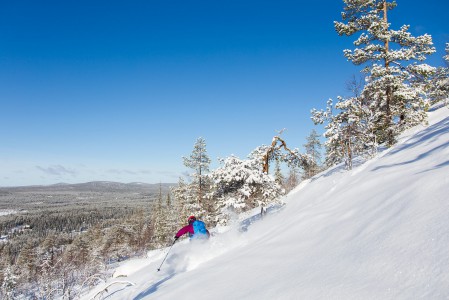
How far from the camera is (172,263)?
908 centimetres

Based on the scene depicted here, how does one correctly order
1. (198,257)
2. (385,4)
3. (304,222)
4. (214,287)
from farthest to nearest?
1. (385,4)
2. (198,257)
3. (304,222)
4. (214,287)

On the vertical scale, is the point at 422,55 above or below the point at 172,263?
above

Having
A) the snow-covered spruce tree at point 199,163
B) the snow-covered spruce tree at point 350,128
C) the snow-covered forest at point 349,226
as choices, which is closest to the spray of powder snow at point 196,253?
the snow-covered forest at point 349,226

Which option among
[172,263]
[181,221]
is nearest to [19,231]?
[181,221]

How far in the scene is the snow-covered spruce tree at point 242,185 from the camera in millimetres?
13773

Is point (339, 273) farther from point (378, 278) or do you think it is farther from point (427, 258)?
point (427, 258)

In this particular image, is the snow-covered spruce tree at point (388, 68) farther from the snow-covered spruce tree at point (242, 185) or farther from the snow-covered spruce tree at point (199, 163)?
the snow-covered spruce tree at point (199, 163)

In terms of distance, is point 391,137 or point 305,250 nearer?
point 305,250

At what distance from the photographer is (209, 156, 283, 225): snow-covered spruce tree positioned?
13773 millimetres

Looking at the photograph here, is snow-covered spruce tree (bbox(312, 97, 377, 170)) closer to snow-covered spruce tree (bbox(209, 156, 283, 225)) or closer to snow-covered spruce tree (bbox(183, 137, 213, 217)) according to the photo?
snow-covered spruce tree (bbox(209, 156, 283, 225))

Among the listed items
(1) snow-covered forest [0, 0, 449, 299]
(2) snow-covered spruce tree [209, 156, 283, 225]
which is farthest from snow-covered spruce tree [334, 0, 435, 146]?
(2) snow-covered spruce tree [209, 156, 283, 225]

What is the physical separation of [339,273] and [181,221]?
35952mm

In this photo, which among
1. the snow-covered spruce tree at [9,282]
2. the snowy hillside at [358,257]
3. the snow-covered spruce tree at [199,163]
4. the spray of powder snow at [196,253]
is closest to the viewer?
the snowy hillside at [358,257]

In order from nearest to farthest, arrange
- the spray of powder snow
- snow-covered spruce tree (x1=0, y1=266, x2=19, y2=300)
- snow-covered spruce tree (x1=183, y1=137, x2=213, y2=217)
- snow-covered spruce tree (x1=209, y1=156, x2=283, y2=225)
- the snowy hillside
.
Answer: the snowy hillside
the spray of powder snow
snow-covered spruce tree (x1=0, y1=266, x2=19, y2=300)
snow-covered spruce tree (x1=209, y1=156, x2=283, y2=225)
snow-covered spruce tree (x1=183, y1=137, x2=213, y2=217)
